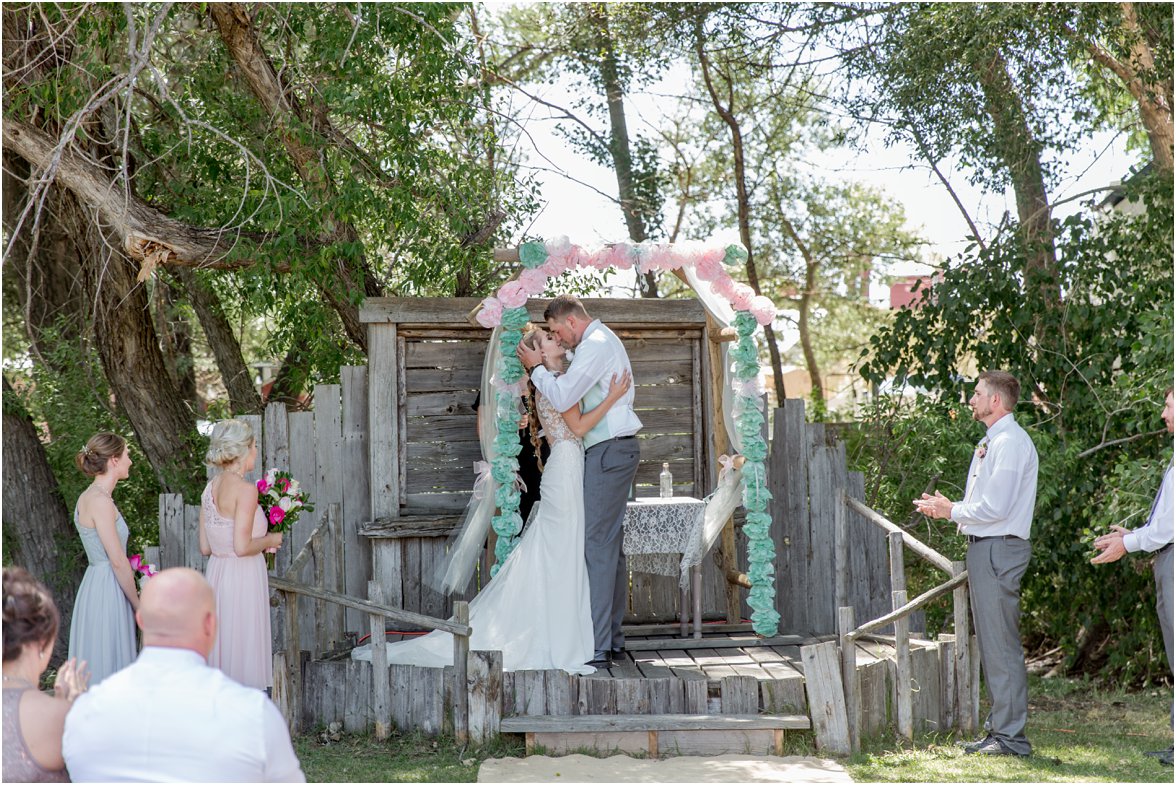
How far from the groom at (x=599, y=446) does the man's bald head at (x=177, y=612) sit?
3.56m

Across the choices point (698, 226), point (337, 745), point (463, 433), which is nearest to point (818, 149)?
point (698, 226)

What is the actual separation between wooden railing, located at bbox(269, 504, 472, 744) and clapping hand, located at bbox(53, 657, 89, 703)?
2526 mm

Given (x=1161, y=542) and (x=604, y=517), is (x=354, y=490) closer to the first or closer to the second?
(x=604, y=517)

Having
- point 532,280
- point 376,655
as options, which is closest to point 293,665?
point 376,655

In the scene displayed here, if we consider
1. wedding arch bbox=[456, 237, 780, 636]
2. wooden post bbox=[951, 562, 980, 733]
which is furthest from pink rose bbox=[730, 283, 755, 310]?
A: wooden post bbox=[951, 562, 980, 733]

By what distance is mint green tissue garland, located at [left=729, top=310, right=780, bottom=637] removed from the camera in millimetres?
6988

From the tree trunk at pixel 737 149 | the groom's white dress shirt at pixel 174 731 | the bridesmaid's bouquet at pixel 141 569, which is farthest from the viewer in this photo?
the tree trunk at pixel 737 149

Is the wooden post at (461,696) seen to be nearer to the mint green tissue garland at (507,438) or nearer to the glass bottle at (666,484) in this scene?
the mint green tissue garland at (507,438)

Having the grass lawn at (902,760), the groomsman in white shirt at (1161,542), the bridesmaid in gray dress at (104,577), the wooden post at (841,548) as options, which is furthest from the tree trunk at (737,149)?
the bridesmaid in gray dress at (104,577)

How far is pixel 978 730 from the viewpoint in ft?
20.5

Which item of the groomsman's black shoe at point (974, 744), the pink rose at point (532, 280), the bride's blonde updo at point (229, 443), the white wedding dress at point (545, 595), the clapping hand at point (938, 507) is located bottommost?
the groomsman's black shoe at point (974, 744)

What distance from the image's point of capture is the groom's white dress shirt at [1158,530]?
17.5 ft

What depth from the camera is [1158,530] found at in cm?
535

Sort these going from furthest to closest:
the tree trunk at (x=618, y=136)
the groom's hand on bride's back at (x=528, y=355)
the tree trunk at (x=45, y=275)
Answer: the tree trunk at (x=618, y=136), the tree trunk at (x=45, y=275), the groom's hand on bride's back at (x=528, y=355)
